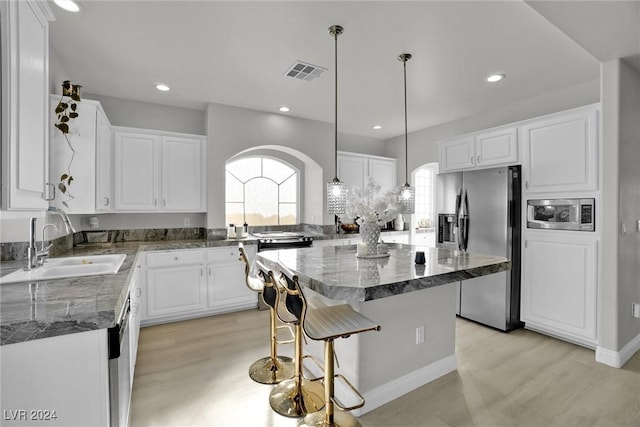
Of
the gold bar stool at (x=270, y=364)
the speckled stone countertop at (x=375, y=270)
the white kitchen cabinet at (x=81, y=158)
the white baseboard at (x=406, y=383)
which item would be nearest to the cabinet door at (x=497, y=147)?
the speckled stone countertop at (x=375, y=270)

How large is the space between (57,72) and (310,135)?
299 centimetres

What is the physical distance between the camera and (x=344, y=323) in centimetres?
174

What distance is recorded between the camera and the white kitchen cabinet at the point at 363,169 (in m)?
5.19

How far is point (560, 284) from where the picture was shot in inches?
121

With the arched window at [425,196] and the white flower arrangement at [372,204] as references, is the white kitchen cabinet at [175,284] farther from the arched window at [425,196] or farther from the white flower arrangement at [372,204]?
the arched window at [425,196]

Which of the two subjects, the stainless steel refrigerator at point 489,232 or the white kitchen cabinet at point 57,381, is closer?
the white kitchen cabinet at point 57,381

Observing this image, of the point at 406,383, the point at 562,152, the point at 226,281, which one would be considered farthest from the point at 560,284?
the point at 226,281

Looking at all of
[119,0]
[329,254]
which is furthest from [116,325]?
[119,0]

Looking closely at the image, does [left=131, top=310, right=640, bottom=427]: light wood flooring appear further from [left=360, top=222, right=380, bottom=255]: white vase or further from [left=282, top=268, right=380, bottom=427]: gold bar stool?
[left=360, top=222, right=380, bottom=255]: white vase

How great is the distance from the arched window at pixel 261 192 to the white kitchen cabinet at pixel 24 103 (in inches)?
122

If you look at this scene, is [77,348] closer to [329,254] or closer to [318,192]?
[329,254]

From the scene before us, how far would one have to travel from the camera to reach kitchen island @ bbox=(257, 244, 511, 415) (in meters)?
1.74

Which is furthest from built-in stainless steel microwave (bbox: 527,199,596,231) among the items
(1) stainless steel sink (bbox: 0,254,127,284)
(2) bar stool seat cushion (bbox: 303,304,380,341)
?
(1) stainless steel sink (bbox: 0,254,127,284)

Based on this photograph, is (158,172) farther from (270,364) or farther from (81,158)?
(270,364)
